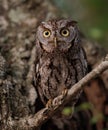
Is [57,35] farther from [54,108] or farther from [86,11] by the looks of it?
[86,11]

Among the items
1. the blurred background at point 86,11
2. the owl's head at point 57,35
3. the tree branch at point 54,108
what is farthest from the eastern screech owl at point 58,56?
the blurred background at point 86,11

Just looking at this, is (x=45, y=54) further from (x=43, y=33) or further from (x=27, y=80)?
(x=27, y=80)

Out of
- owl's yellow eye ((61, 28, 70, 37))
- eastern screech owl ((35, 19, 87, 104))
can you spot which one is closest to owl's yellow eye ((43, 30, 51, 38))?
eastern screech owl ((35, 19, 87, 104))

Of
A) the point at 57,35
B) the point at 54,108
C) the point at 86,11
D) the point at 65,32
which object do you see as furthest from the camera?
the point at 86,11

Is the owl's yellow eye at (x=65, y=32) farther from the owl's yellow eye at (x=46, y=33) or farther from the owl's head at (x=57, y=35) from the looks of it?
the owl's yellow eye at (x=46, y=33)

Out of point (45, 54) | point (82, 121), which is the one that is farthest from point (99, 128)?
point (45, 54)

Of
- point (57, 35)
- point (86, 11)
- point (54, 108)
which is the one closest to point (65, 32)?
point (57, 35)

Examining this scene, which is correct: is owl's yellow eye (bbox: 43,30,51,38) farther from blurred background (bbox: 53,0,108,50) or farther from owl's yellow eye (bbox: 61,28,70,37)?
blurred background (bbox: 53,0,108,50)
